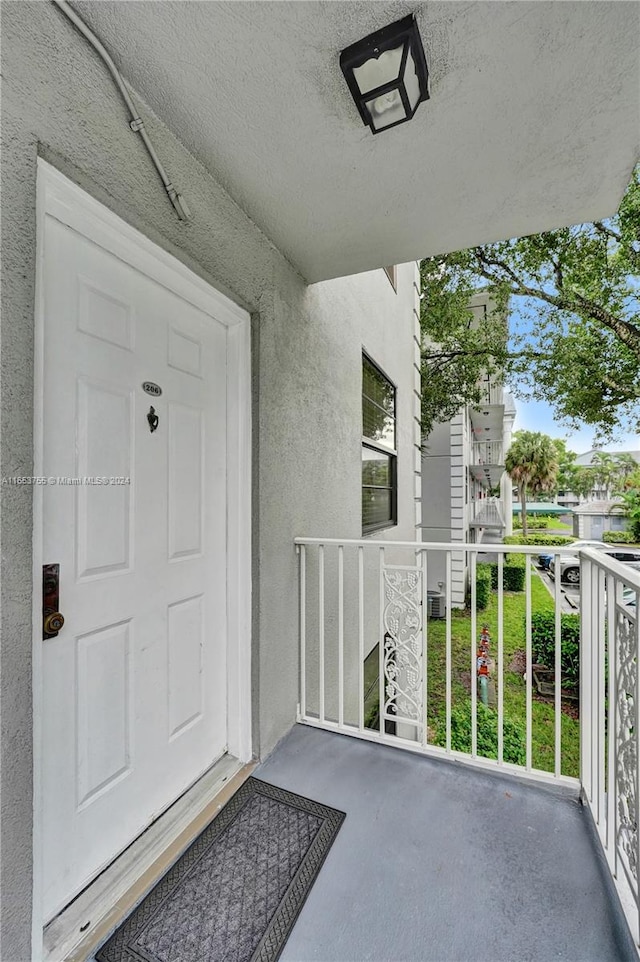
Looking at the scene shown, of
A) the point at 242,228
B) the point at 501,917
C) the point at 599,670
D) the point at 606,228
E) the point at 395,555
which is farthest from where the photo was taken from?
the point at 606,228

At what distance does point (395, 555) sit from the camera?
4879 mm

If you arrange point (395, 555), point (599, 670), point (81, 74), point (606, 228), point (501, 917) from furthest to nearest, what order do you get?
point (606, 228) < point (395, 555) < point (599, 670) < point (501, 917) < point (81, 74)

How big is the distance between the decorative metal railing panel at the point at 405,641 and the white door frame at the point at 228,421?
30.6 inches

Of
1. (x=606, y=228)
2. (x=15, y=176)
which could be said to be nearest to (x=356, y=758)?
(x=15, y=176)

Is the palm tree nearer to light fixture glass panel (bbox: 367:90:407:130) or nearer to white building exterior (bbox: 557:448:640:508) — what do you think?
Answer: white building exterior (bbox: 557:448:640:508)

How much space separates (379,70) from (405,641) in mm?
2379

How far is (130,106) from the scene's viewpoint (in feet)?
4.22

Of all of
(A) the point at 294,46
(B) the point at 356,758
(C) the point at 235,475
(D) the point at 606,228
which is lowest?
(B) the point at 356,758

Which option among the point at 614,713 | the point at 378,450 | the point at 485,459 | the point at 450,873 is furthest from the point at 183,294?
the point at 485,459

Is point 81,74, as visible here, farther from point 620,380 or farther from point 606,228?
point 620,380

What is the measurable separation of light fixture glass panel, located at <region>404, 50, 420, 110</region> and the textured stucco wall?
2.78 feet

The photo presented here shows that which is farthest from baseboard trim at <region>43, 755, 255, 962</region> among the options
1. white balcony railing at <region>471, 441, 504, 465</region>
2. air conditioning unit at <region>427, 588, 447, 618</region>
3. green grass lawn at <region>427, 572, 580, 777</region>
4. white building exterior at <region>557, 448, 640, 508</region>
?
white building exterior at <region>557, 448, 640, 508</region>

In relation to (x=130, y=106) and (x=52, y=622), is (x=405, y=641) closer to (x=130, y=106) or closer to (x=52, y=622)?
(x=52, y=622)

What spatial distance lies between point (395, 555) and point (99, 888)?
3.95m
